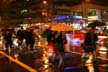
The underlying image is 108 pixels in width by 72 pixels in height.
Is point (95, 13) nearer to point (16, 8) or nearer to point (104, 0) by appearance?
point (104, 0)

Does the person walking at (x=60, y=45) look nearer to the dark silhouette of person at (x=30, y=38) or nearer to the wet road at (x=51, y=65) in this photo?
the wet road at (x=51, y=65)

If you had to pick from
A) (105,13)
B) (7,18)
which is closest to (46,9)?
(105,13)

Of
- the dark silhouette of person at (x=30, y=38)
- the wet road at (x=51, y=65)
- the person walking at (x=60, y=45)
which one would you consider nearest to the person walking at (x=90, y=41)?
the wet road at (x=51, y=65)

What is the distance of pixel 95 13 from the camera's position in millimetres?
65812

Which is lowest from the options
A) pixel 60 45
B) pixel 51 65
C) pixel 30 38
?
pixel 51 65

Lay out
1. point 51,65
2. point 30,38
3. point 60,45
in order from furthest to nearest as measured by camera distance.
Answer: point 30,38
point 51,65
point 60,45

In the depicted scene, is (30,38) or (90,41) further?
(30,38)

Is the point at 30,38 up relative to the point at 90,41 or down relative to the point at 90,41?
down

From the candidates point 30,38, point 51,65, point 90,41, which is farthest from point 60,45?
point 30,38

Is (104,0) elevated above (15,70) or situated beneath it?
elevated above

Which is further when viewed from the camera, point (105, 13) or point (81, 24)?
point (105, 13)

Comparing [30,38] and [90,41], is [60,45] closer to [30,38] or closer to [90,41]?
[90,41]

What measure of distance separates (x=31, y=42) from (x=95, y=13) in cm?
4159

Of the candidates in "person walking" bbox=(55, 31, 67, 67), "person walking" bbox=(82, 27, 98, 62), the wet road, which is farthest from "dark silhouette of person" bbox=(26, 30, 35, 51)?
"person walking" bbox=(82, 27, 98, 62)
